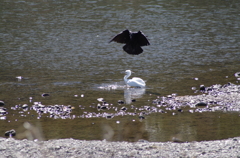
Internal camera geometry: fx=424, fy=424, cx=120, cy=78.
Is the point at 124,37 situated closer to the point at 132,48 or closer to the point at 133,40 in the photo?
the point at 133,40

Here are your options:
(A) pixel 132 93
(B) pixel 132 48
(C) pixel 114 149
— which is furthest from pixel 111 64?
(C) pixel 114 149

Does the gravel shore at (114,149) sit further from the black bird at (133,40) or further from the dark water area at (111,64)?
the black bird at (133,40)

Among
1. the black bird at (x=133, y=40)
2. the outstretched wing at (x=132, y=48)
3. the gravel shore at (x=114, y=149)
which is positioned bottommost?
the gravel shore at (x=114, y=149)

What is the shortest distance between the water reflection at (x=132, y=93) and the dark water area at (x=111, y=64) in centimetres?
3

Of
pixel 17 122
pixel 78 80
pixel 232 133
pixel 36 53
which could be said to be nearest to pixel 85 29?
pixel 36 53

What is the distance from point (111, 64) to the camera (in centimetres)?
1777

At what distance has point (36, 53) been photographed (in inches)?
781

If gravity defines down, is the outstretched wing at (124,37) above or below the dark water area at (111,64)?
above

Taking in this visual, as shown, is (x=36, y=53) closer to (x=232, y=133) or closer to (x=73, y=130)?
(x=73, y=130)

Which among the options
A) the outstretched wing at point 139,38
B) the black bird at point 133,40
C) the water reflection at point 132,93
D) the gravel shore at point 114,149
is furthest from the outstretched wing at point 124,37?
the gravel shore at point 114,149

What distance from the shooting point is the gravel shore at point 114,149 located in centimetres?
805

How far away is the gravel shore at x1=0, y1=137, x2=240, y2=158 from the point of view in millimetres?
8055

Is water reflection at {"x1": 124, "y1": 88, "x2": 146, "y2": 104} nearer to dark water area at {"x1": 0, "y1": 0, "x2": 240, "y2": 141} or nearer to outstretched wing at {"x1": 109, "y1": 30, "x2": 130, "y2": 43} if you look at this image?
dark water area at {"x1": 0, "y1": 0, "x2": 240, "y2": 141}

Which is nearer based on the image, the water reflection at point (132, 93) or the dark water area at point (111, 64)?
the dark water area at point (111, 64)
